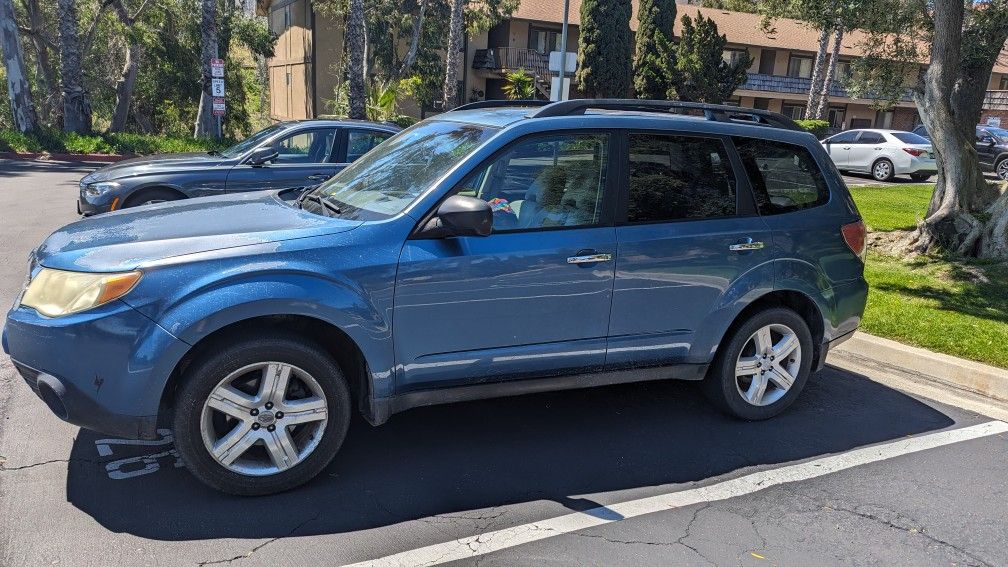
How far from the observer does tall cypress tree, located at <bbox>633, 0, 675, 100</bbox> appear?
3441 centimetres

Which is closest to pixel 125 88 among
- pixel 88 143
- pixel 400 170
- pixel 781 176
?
pixel 88 143

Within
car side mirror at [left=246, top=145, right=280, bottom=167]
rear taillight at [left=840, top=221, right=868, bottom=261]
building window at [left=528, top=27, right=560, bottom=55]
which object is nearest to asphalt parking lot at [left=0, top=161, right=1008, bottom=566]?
rear taillight at [left=840, top=221, right=868, bottom=261]

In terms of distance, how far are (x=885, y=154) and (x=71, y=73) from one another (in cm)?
2248

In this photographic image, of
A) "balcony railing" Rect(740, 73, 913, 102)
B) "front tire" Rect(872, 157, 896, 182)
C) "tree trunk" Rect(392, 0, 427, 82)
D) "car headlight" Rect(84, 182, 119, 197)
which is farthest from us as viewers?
"balcony railing" Rect(740, 73, 913, 102)

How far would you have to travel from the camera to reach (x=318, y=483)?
3934 millimetres

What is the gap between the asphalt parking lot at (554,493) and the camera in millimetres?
3438

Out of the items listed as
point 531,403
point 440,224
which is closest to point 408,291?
point 440,224

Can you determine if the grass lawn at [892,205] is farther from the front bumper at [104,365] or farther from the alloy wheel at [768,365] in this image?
the front bumper at [104,365]

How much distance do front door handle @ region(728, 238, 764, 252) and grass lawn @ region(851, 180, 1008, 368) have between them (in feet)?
8.68

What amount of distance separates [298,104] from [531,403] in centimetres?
3775

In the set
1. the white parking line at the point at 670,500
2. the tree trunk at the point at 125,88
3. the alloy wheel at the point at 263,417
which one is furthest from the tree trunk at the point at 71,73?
the white parking line at the point at 670,500

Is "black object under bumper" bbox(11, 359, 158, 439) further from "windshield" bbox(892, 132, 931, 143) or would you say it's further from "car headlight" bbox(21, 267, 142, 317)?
"windshield" bbox(892, 132, 931, 143)

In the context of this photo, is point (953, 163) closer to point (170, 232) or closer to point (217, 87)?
point (170, 232)

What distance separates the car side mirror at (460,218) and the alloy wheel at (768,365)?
2036 mm
